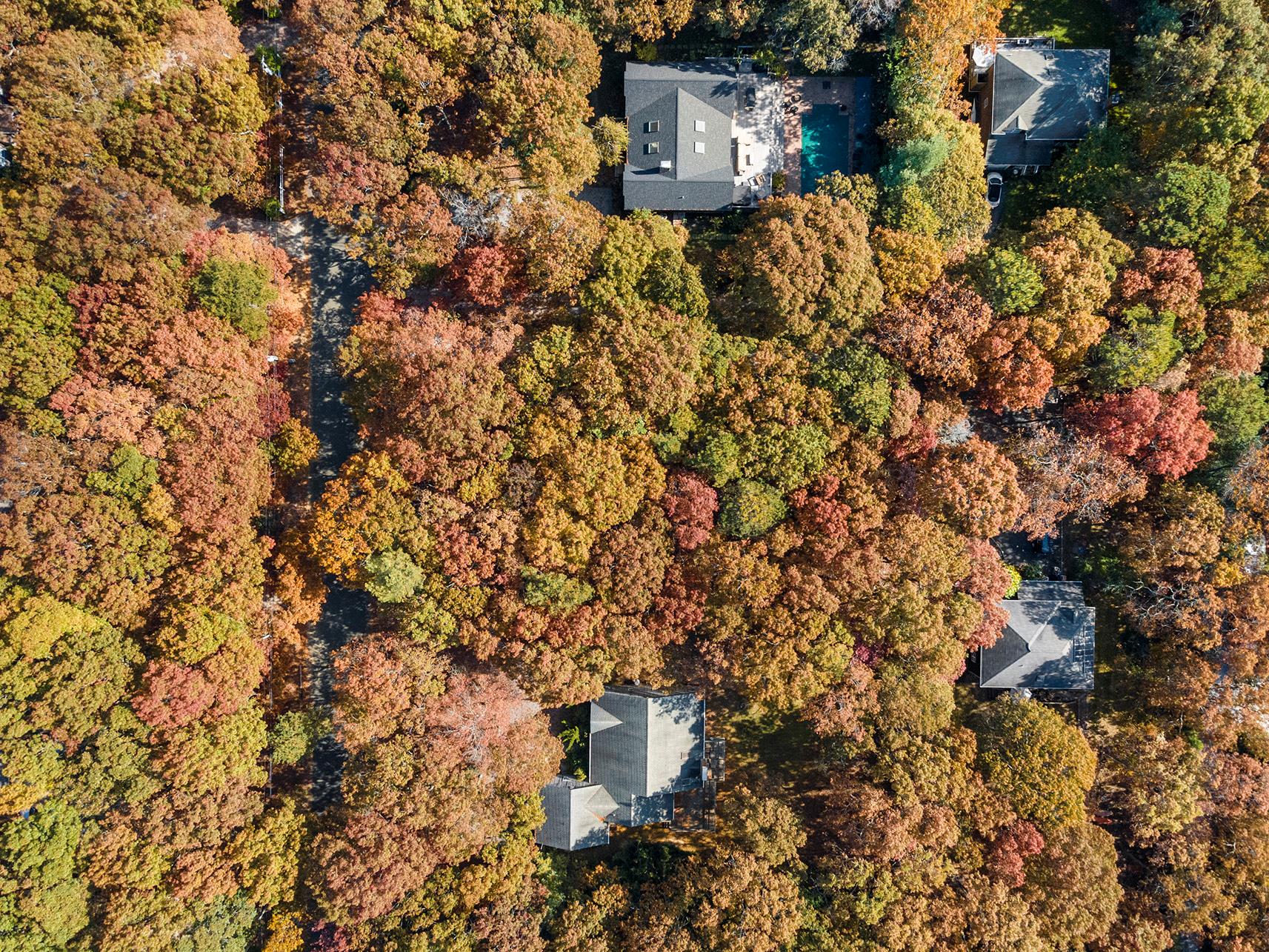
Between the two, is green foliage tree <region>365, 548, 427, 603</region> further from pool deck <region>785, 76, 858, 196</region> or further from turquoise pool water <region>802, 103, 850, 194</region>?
turquoise pool water <region>802, 103, 850, 194</region>

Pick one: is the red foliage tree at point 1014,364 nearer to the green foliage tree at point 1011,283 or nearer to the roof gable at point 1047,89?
the green foliage tree at point 1011,283

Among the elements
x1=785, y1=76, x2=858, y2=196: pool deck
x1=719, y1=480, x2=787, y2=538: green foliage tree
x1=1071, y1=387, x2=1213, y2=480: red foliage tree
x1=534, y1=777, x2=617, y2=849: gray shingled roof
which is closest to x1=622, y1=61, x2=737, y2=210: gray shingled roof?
x1=785, y1=76, x2=858, y2=196: pool deck

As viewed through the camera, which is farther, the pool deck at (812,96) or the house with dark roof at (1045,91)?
the pool deck at (812,96)

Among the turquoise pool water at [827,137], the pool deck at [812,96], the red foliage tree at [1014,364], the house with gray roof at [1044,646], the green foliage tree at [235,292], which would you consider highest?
the pool deck at [812,96]

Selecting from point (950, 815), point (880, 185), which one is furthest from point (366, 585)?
point (880, 185)

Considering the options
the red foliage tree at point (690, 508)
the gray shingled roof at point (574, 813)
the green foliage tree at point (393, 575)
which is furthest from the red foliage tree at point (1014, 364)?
the green foliage tree at point (393, 575)

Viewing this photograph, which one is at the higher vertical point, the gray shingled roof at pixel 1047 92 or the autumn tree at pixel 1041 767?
the gray shingled roof at pixel 1047 92
